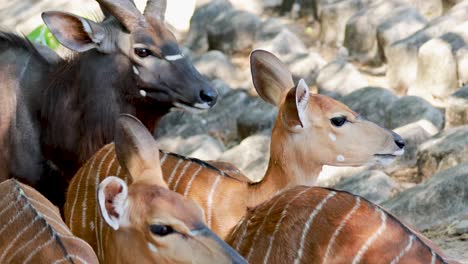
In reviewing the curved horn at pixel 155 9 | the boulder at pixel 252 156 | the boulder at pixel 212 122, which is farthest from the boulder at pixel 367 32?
the curved horn at pixel 155 9

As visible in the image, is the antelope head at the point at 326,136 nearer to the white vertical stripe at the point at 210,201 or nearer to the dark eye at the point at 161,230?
the white vertical stripe at the point at 210,201

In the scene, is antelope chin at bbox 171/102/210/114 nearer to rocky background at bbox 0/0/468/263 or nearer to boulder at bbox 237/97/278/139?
rocky background at bbox 0/0/468/263

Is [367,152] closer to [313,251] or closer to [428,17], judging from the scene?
[313,251]

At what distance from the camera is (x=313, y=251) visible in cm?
386

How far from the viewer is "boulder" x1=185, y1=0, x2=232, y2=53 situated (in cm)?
1500

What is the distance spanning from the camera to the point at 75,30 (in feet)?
19.0

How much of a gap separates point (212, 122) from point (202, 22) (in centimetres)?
343

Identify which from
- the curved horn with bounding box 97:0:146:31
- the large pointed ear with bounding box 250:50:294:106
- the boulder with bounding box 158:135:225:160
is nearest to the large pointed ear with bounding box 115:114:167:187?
the large pointed ear with bounding box 250:50:294:106

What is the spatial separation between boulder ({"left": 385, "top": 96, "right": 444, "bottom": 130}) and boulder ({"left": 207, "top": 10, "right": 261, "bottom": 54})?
14.4 ft

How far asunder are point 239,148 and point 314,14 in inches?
233

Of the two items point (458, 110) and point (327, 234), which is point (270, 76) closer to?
point (327, 234)

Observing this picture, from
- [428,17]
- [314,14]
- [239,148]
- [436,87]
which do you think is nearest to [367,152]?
[239,148]

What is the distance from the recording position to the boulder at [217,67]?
1317cm

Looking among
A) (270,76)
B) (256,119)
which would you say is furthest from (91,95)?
(256,119)
